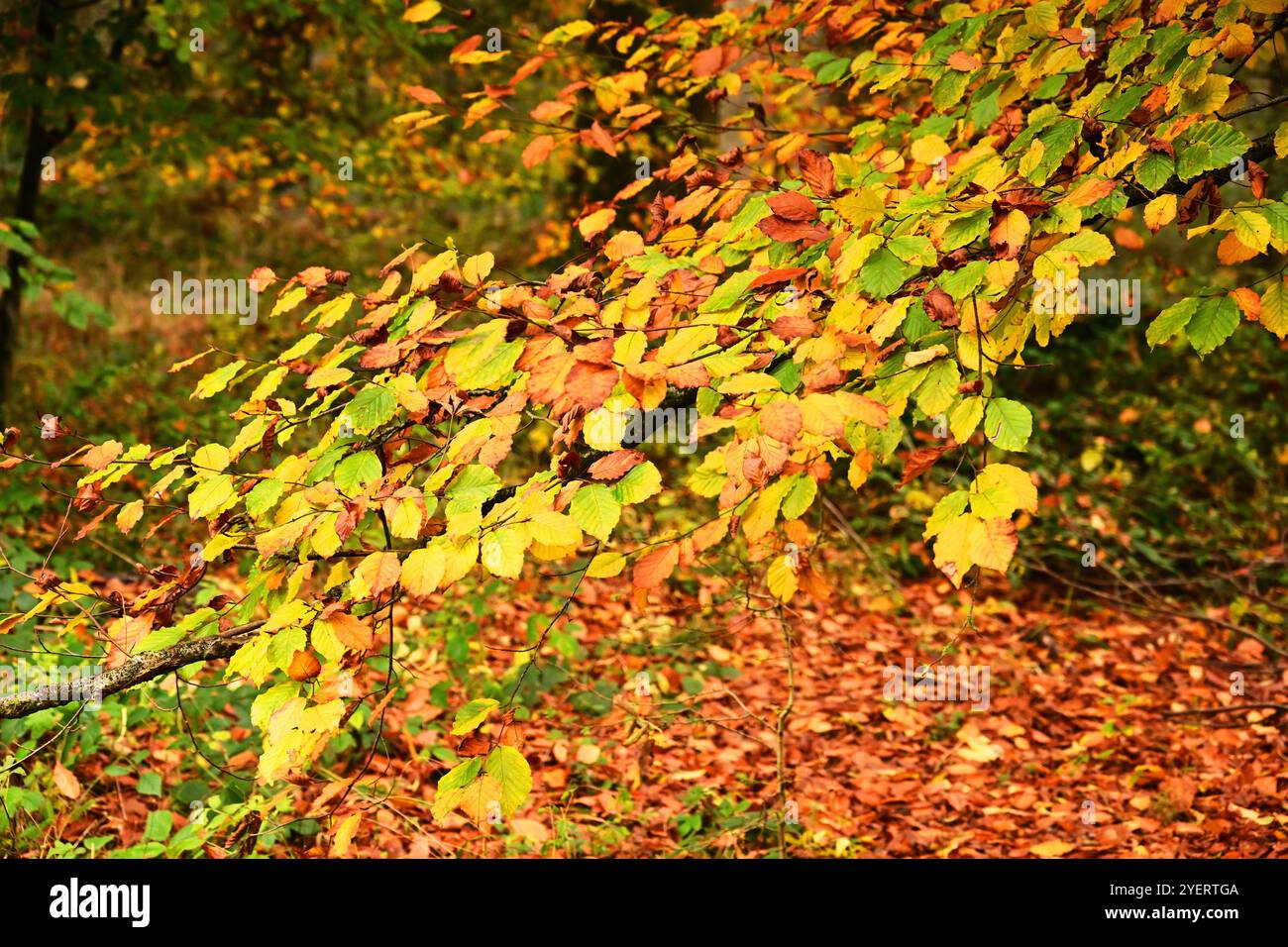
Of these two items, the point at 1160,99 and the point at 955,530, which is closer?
the point at 955,530

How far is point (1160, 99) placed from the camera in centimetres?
241

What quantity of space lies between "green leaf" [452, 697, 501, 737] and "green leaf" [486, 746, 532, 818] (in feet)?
0.23

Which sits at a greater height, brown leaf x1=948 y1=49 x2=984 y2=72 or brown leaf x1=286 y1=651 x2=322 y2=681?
brown leaf x1=948 y1=49 x2=984 y2=72

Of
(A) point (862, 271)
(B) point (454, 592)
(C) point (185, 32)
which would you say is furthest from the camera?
(C) point (185, 32)

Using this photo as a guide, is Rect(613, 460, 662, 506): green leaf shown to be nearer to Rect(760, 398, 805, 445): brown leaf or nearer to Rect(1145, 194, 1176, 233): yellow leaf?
Rect(760, 398, 805, 445): brown leaf

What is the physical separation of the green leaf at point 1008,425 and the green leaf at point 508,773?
109cm

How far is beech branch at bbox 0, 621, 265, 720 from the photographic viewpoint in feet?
7.48

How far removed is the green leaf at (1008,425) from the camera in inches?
73.5

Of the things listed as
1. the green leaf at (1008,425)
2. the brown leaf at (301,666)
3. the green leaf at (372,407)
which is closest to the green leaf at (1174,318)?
the green leaf at (1008,425)

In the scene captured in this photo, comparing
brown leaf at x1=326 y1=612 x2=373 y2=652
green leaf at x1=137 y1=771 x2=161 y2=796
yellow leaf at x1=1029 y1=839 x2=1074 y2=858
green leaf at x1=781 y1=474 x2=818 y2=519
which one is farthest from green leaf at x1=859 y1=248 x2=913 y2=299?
green leaf at x1=137 y1=771 x2=161 y2=796

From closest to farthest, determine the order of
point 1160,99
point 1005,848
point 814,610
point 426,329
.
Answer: point 426,329, point 1160,99, point 1005,848, point 814,610
